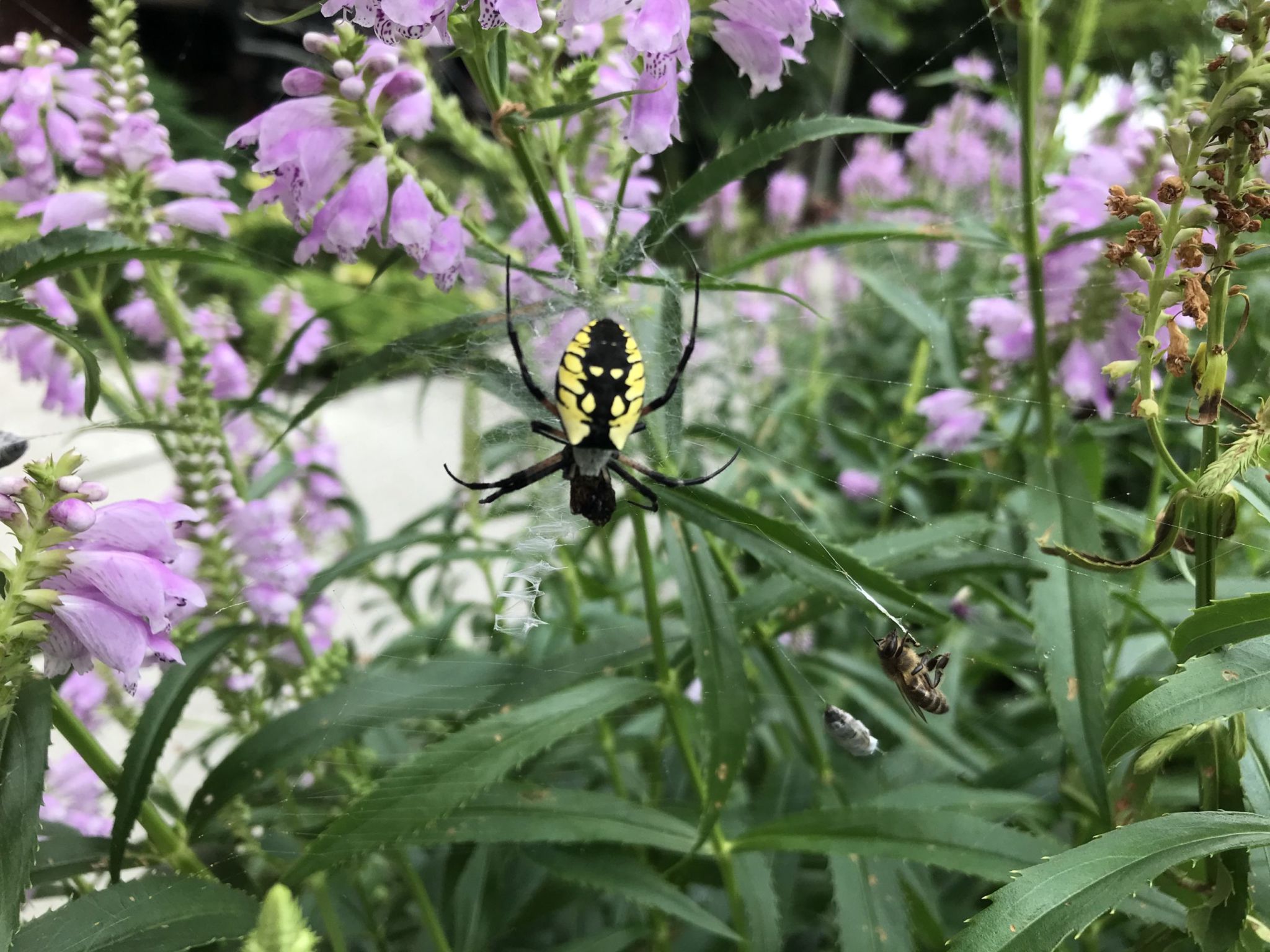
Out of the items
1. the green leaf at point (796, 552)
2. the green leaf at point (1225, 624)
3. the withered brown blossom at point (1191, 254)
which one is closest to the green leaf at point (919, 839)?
the green leaf at point (796, 552)

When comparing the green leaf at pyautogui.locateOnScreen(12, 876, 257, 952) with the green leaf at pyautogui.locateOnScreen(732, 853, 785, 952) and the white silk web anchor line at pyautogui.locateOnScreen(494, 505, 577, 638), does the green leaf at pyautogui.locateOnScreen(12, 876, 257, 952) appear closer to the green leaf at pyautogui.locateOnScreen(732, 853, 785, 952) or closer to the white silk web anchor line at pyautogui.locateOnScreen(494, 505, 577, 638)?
the white silk web anchor line at pyautogui.locateOnScreen(494, 505, 577, 638)

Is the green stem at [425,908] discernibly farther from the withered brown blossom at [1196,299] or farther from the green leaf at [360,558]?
the withered brown blossom at [1196,299]

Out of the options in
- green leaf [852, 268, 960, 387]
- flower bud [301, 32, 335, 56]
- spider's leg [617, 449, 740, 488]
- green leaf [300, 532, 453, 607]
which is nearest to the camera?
flower bud [301, 32, 335, 56]

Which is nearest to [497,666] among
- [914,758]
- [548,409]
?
[548,409]

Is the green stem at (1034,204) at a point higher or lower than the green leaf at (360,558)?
higher

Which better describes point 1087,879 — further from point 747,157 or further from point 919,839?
point 747,157

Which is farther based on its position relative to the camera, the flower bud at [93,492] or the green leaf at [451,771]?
the green leaf at [451,771]

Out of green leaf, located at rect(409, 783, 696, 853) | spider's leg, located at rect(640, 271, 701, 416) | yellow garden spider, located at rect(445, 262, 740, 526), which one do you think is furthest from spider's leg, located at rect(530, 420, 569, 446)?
green leaf, located at rect(409, 783, 696, 853)

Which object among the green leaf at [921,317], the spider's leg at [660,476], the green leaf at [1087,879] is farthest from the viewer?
the green leaf at [921,317]
